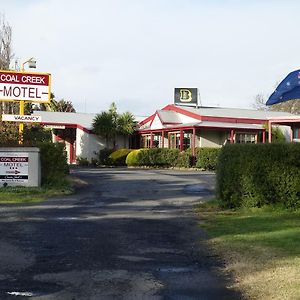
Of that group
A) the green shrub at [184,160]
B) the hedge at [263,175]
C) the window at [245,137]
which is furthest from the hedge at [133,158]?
the hedge at [263,175]

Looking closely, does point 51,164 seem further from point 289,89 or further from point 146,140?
point 146,140

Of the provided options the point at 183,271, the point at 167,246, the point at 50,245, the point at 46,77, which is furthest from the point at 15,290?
the point at 46,77

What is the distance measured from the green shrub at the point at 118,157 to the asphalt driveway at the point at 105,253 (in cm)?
2628

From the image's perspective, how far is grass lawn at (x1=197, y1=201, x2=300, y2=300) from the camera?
650cm

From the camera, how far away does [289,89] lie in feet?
41.0

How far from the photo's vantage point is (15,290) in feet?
20.8

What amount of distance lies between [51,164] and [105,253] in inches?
489

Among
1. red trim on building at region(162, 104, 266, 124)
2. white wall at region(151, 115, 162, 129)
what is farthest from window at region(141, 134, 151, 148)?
red trim on building at region(162, 104, 266, 124)

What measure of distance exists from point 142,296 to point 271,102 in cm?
786

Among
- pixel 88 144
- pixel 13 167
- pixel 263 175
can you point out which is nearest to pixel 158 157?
pixel 88 144

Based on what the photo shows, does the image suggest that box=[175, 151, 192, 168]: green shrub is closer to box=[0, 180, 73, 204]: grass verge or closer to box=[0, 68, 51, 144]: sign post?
box=[0, 68, 51, 144]: sign post

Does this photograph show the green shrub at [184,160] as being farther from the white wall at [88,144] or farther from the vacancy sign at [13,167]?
the vacancy sign at [13,167]

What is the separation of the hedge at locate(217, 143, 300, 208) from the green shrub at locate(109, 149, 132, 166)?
92.7ft

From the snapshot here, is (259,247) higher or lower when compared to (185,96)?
lower
